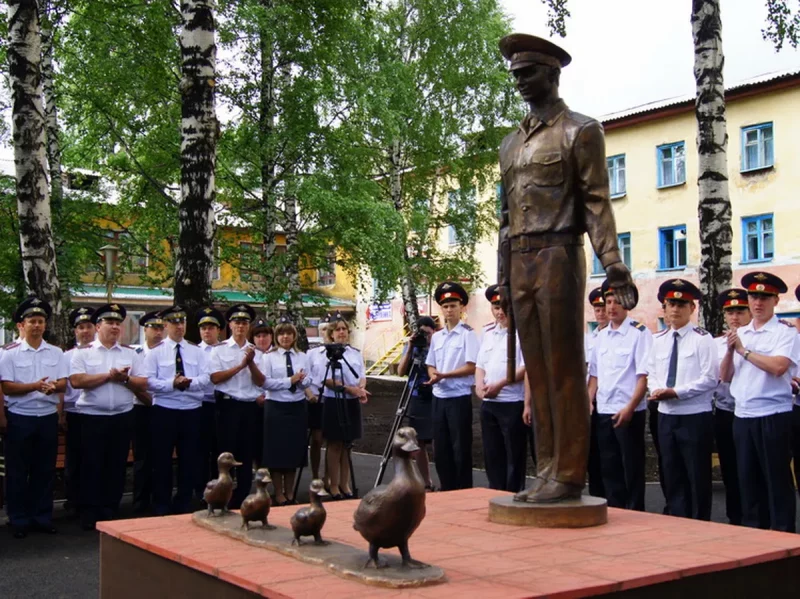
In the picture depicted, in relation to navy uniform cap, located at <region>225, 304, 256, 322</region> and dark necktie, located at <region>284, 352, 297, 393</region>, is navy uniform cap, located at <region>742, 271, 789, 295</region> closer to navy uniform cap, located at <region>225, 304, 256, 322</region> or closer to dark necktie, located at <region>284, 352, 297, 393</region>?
dark necktie, located at <region>284, 352, 297, 393</region>

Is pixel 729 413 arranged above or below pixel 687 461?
above

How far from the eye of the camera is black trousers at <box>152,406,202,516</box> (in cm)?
913

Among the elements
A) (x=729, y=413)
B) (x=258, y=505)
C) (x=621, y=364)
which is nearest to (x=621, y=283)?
(x=258, y=505)

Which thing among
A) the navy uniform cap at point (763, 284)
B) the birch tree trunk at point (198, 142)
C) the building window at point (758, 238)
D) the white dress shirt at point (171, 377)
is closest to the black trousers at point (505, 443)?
the navy uniform cap at point (763, 284)

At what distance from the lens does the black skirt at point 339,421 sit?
10320 mm

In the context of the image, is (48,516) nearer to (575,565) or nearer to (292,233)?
(575,565)

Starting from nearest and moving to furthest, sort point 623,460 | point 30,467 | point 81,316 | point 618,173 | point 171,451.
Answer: point 623,460, point 30,467, point 171,451, point 81,316, point 618,173

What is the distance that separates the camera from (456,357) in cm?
909

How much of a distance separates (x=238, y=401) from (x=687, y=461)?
4260 millimetres

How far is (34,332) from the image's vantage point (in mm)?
8719

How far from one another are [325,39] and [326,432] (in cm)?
1144

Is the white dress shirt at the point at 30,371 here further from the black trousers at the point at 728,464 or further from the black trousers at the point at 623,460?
the black trousers at the point at 728,464

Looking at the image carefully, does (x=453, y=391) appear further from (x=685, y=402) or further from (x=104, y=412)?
(x=104, y=412)

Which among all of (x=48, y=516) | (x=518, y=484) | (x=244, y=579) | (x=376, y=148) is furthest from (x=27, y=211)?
(x=376, y=148)
